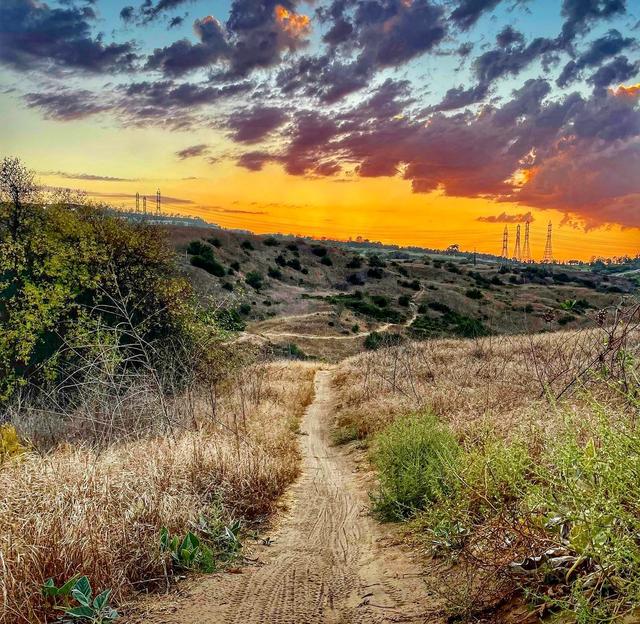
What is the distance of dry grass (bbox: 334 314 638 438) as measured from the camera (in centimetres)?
831

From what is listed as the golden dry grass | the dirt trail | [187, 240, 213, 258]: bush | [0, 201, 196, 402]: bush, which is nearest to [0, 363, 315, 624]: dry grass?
the dirt trail

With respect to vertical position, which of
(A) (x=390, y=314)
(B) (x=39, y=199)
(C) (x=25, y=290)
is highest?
(B) (x=39, y=199)

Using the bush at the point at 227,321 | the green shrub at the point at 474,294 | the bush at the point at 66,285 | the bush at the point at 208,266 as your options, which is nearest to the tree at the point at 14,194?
the bush at the point at 66,285

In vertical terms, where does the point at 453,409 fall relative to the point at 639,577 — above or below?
below

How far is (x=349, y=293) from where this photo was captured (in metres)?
76.2

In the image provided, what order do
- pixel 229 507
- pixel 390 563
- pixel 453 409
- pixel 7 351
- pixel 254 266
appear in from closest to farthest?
pixel 390 563 → pixel 229 507 → pixel 453 409 → pixel 7 351 → pixel 254 266

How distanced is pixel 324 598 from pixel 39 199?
2207 cm

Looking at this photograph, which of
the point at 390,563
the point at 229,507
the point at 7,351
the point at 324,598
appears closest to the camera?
the point at 324,598

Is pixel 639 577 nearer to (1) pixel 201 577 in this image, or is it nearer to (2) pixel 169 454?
(1) pixel 201 577

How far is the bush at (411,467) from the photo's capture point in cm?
696

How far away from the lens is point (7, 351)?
19.5m

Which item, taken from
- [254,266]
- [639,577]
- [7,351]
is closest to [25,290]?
[7,351]

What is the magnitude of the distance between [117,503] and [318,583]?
2.08 m

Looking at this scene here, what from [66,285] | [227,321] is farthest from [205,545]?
[227,321]
